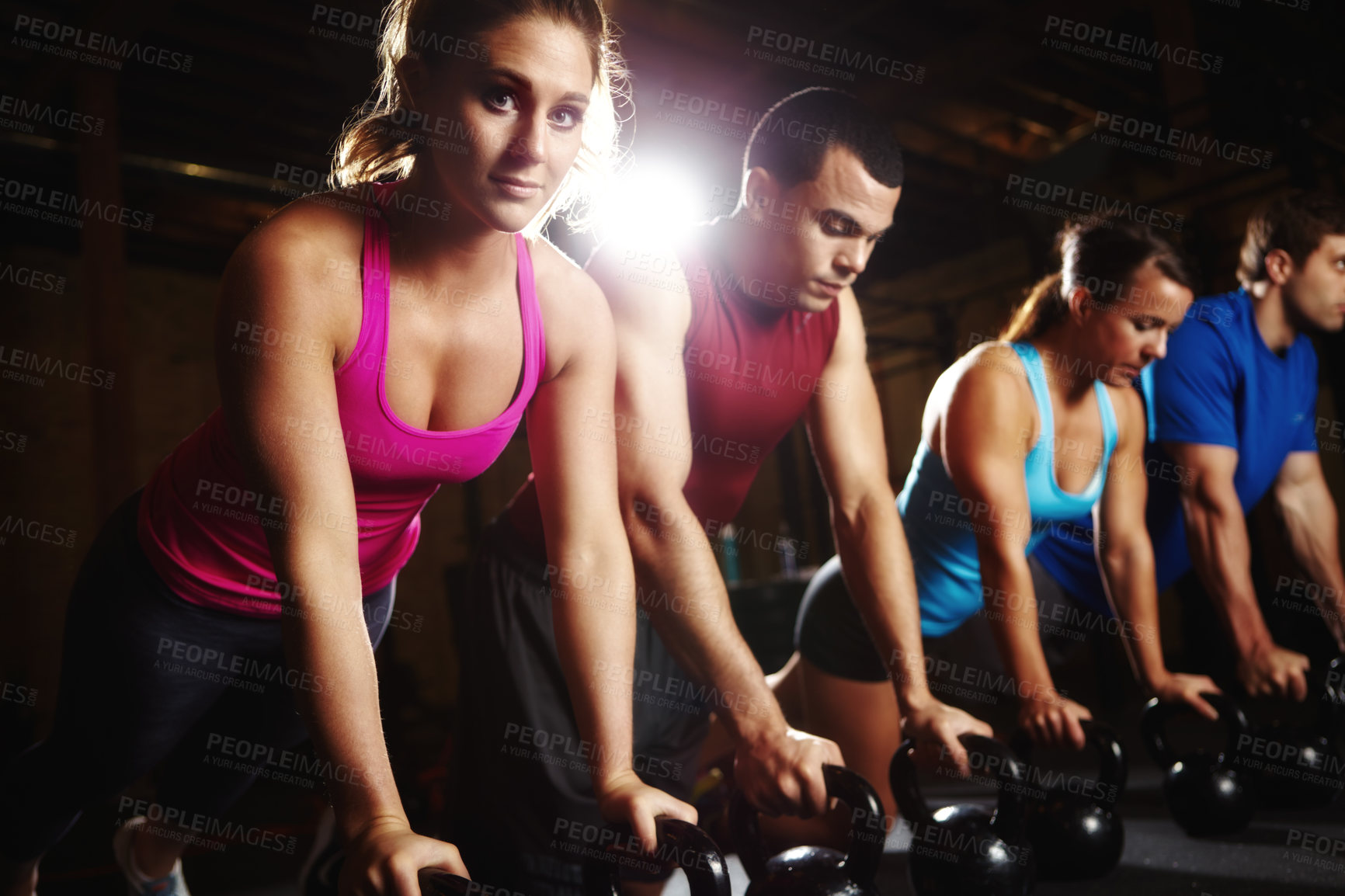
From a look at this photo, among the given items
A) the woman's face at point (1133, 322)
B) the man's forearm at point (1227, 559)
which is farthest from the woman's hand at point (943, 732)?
the man's forearm at point (1227, 559)

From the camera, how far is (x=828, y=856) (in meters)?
1.27

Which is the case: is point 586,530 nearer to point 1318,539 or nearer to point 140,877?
point 140,877

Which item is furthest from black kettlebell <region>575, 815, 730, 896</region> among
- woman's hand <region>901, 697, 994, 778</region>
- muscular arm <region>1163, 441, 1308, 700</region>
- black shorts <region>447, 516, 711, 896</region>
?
muscular arm <region>1163, 441, 1308, 700</region>

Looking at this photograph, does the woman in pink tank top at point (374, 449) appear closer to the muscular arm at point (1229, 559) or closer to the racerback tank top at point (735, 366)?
the racerback tank top at point (735, 366)

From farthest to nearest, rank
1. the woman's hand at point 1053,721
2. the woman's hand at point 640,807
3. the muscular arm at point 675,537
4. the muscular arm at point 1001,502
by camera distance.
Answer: the muscular arm at point 1001,502 → the woman's hand at point 1053,721 → the muscular arm at point 675,537 → the woman's hand at point 640,807

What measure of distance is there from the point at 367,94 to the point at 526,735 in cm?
107

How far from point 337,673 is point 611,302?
0.83 m

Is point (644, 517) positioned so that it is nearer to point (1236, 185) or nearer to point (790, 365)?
point (790, 365)

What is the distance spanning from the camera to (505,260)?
1.17 metres

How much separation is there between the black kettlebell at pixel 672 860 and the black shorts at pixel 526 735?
347 millimetres

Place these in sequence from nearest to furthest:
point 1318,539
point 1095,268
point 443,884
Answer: point 443,884
point 1095,268
point 1318,539

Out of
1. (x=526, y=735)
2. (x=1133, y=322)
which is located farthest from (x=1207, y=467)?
(x=526, y=735)

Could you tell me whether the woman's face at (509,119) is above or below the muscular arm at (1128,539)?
above

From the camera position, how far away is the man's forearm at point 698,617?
1.29 m
